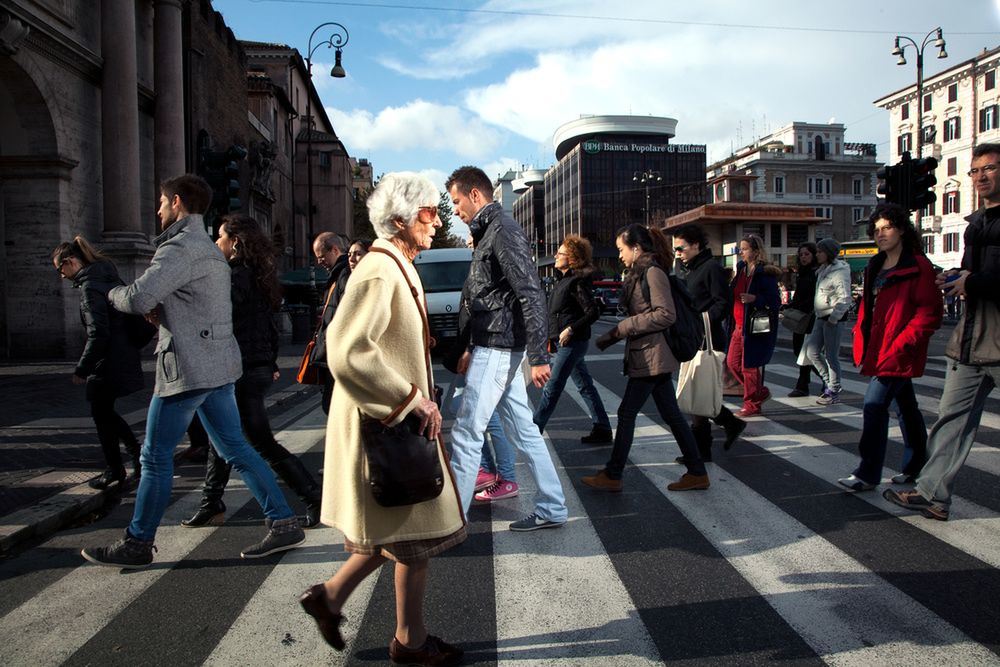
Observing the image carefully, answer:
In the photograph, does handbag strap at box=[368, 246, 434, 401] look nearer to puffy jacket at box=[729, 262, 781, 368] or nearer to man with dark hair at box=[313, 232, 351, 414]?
man with dark hair at box=[313, 232, 351, 414]

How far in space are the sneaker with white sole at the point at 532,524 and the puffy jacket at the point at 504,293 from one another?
99cm

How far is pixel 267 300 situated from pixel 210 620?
204 cm

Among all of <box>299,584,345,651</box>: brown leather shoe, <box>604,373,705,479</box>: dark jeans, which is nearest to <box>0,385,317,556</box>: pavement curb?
<box>299,584,345,651</box>: brown leather shoe

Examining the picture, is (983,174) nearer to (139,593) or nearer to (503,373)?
(503,373)

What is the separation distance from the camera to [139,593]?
3.48m

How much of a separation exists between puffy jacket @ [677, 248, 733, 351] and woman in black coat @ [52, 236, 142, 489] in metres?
4.39

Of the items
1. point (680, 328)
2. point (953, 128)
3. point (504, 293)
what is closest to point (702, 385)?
point (680, 328)

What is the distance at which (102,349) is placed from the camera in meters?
5.03

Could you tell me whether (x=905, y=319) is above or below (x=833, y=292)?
below

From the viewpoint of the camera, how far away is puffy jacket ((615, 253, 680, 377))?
4.90 m

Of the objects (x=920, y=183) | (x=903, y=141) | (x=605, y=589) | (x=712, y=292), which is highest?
(x=903, y=141)

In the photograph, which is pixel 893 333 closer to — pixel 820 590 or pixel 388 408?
pixel 820 590

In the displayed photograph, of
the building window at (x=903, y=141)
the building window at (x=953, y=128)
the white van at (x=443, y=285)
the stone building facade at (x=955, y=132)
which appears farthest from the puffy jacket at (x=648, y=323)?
the building window at (x=903, y=141)

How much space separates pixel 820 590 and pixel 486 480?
7.98ft
